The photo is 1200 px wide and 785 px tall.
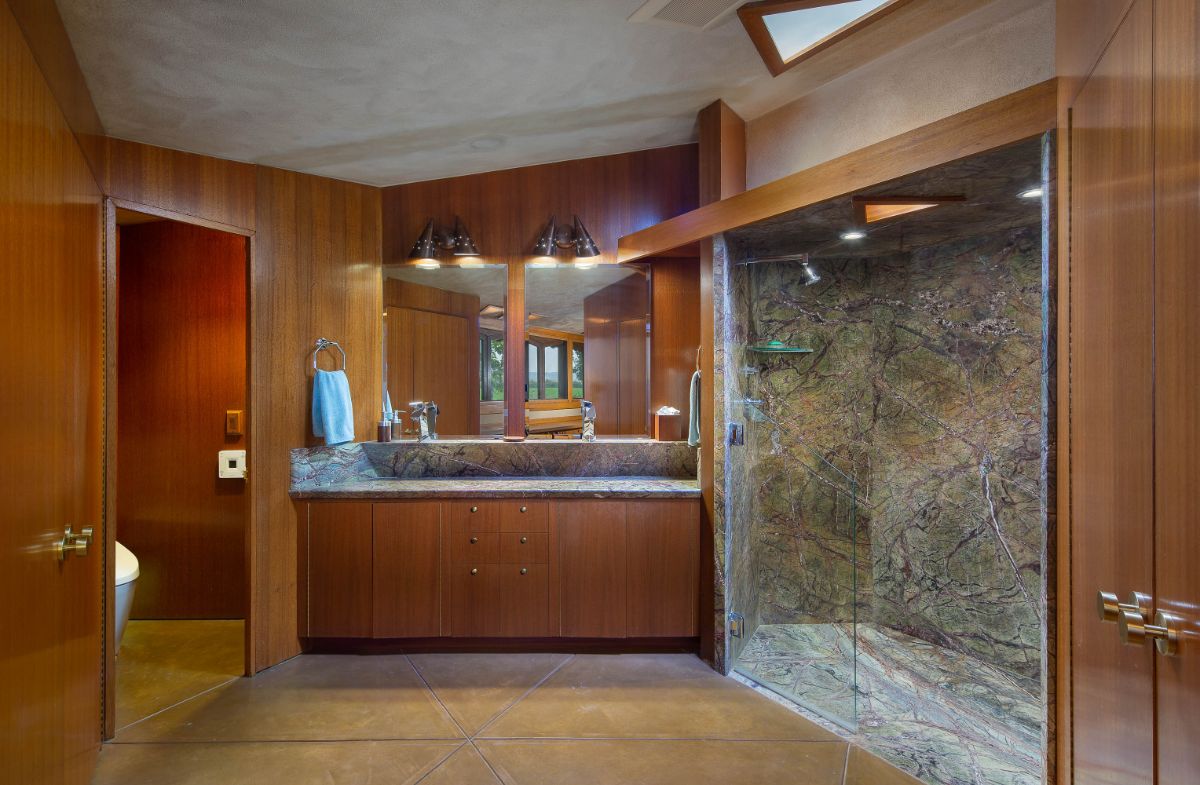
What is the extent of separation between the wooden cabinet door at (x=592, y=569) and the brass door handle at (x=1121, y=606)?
2.07 metres

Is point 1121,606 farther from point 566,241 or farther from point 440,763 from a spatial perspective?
point 566,241

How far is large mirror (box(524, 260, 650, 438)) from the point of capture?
3.45 metres

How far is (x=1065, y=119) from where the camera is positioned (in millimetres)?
1559

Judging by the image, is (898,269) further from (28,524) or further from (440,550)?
(28,524)

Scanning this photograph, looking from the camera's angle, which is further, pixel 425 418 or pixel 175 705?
pixel 425 418

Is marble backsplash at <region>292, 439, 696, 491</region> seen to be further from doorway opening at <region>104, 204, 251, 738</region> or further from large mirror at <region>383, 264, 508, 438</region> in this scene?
doorway opening at <region>104, 204, 251, 738</region>

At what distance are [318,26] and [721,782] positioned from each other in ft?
9.42

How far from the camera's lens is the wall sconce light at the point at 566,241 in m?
3.36

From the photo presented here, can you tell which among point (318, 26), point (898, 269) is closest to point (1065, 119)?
point (898, 269)

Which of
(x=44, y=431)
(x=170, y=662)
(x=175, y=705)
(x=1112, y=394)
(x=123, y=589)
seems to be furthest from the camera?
(x=170, y=662)

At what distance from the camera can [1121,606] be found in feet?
3.52

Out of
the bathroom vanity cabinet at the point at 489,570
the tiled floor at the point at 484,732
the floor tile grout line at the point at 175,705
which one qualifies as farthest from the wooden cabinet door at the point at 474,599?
the floor tile grout line at the point at 175,705

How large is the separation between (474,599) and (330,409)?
1.23 meters

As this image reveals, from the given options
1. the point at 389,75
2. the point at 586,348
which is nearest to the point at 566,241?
the point at 586,348
